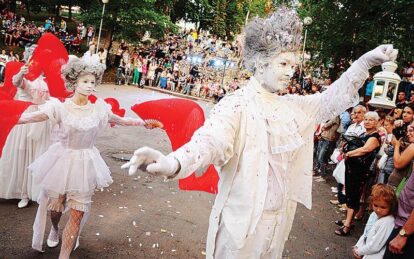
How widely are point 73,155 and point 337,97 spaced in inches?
100.0

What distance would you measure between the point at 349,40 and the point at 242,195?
1348cm

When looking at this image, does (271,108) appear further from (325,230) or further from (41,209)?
(325,230)

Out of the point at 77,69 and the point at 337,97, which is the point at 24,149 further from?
the point at 337,97

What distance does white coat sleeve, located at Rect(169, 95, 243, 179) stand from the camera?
5.76 ft

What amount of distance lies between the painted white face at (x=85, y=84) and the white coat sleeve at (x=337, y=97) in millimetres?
2088

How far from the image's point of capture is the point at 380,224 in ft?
11.8

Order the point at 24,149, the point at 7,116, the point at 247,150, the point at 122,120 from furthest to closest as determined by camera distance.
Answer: the point at 24,149 < the point at 122,120 < the point at 7,116 < the point at 247,150

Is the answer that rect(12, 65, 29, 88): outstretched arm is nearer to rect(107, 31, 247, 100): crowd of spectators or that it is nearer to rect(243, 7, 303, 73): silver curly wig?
rect(243, 7, 303, 73): silver curly wig

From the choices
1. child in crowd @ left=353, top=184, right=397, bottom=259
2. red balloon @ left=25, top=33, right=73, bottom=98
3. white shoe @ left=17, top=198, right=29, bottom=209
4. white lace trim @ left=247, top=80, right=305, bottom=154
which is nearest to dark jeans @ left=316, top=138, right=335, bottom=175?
child in crowd @ left=353, top=184, right=397, bottom=259

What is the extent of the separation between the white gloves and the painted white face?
2334 millimetres

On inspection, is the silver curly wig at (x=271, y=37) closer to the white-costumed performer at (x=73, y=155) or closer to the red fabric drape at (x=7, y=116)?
the white-costumed performer at (x=73, y=155)

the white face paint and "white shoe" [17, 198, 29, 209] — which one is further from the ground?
the white face paint

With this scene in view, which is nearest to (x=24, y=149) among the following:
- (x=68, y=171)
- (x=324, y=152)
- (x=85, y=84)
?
(x=68, y=171)

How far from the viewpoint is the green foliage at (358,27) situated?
12828 mm
